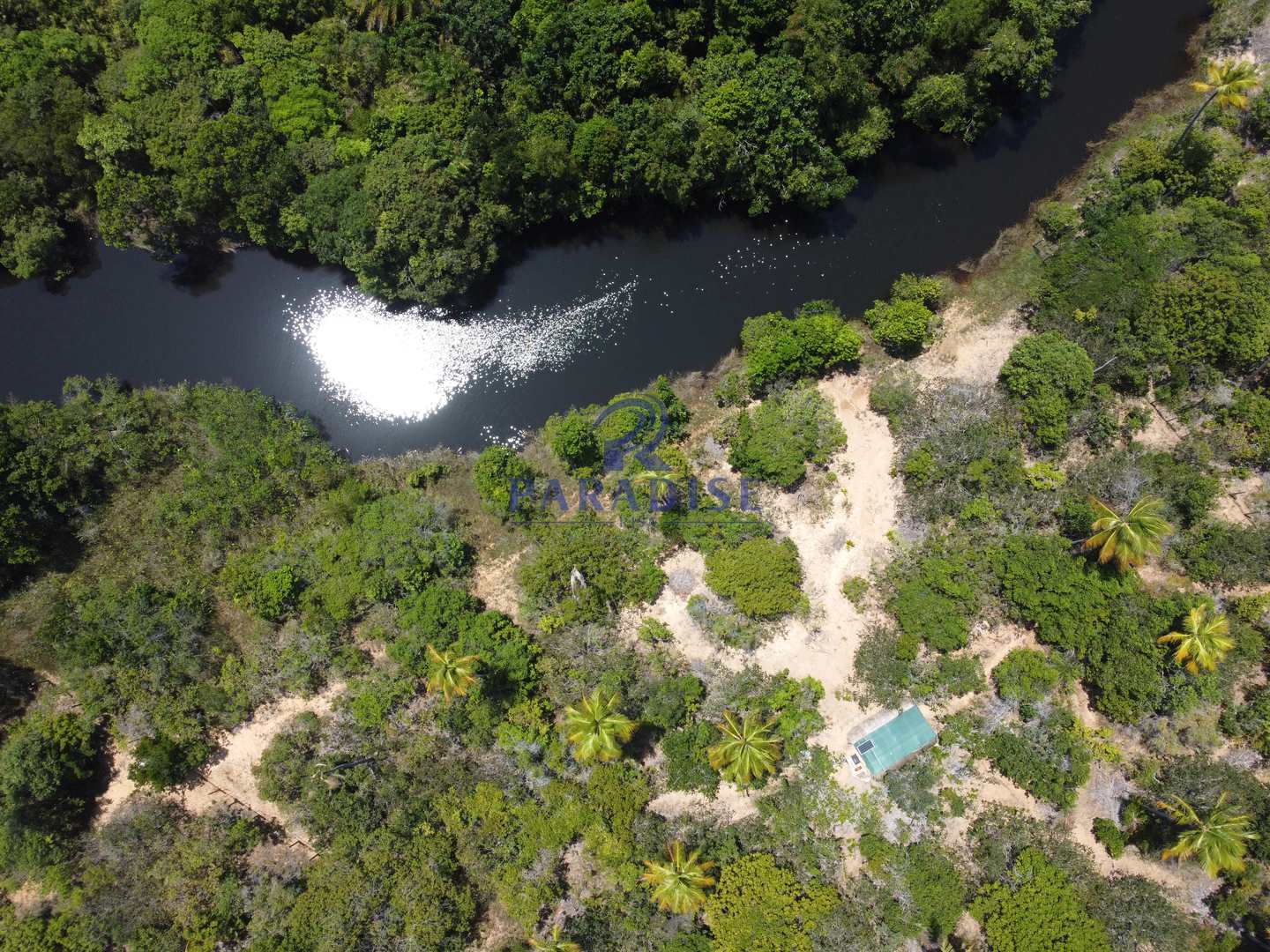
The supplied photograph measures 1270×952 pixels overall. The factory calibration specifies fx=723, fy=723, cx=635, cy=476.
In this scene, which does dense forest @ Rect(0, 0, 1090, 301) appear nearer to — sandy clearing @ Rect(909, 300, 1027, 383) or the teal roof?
sandy clearing @ Rect(909, 300, 1027, 383)

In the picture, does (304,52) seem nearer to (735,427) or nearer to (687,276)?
(687,276)

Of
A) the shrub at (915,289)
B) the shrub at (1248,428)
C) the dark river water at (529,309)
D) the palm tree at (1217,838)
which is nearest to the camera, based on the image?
the palm tree at (1217,838)

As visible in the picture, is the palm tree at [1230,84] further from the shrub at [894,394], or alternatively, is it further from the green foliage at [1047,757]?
the green foliage at [1047,757]

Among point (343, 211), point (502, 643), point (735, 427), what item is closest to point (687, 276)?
point (735, 427)

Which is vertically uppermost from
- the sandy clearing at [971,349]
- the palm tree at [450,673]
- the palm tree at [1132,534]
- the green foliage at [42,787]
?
the sandy clearing at [971,349]

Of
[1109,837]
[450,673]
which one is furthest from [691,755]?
[1109,837]

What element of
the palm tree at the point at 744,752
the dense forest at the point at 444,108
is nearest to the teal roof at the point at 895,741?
the palm tree at the point at 744,752

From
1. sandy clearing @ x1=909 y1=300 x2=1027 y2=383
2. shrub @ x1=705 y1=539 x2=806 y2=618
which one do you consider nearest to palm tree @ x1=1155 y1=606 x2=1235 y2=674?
sandy clearing @ x1=909 y1=300 x2=1027 y2=383
